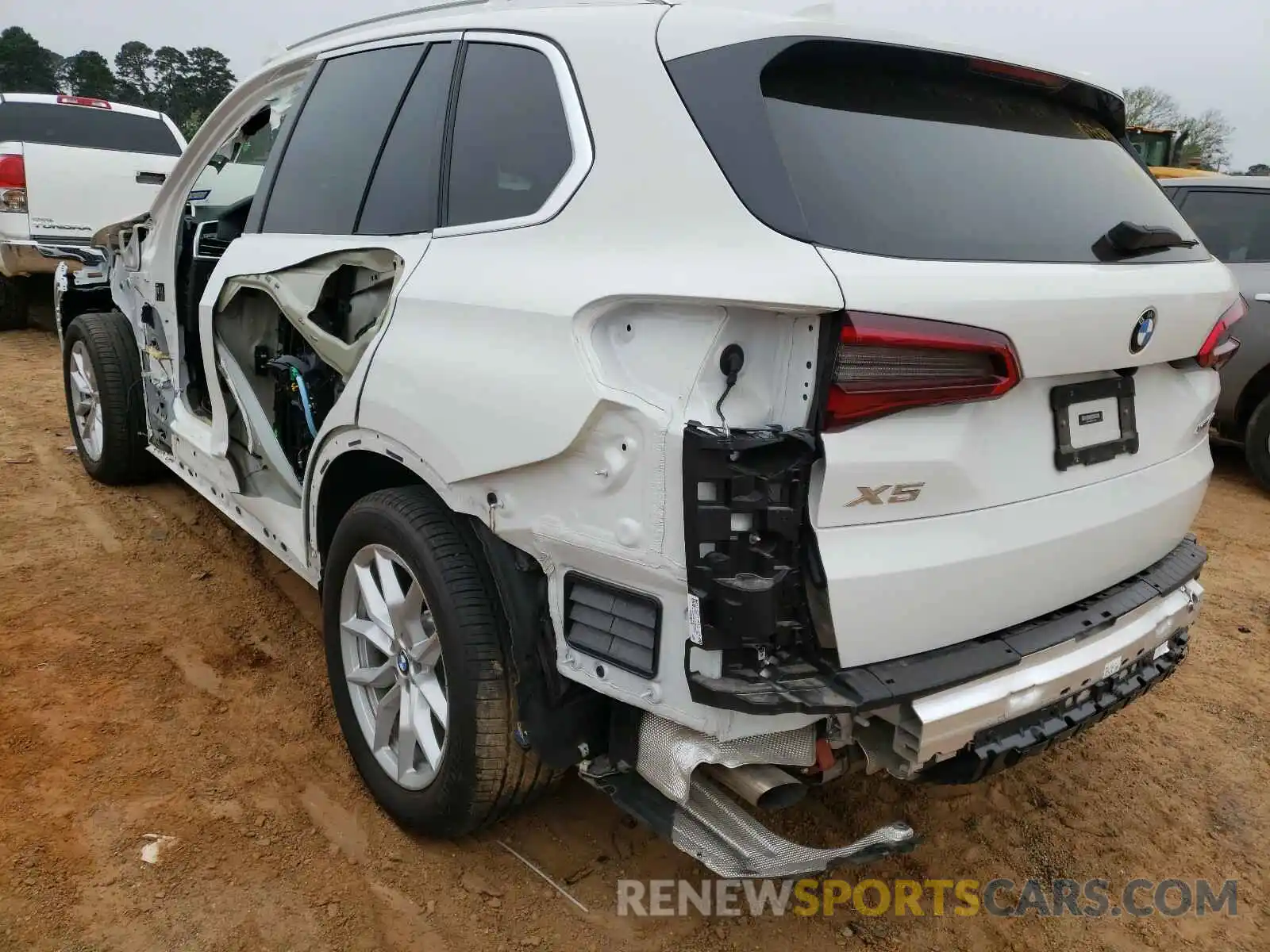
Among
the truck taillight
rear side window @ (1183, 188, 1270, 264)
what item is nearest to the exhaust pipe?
rear side window @ (1183, 188, 1270, 264)

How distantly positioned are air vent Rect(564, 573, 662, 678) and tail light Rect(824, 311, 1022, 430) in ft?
1.67

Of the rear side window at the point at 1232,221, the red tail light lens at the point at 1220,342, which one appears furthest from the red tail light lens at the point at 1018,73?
the rear side window at the point at 1232,221

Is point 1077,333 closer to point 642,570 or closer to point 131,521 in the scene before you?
point 642,570

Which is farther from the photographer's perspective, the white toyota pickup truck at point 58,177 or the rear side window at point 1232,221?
the white toyota pickup truck at point 58,177

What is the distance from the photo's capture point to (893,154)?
182 centimetres

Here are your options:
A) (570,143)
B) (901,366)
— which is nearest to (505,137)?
(570,143)

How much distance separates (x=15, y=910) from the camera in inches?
85.6

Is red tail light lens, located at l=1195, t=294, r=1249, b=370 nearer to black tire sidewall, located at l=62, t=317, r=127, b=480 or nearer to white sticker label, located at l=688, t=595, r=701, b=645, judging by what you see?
white sticker label, located at l=688, t=595, r=701, b=645

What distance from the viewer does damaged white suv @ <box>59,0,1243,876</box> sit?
1592mm

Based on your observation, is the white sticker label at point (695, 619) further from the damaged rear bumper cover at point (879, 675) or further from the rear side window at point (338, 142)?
the rear side window at point (338, 142)

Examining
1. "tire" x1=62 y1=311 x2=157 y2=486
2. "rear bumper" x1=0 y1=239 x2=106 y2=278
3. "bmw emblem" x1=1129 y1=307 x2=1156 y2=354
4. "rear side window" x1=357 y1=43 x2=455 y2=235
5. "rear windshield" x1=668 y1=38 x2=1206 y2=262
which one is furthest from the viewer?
"rear bumper" x1=0 y1=239 x2=106 y2=278

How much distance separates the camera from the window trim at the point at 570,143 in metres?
1.88

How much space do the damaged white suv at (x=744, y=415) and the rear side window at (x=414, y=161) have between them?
1 cm

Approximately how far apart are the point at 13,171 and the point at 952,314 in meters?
9.61
